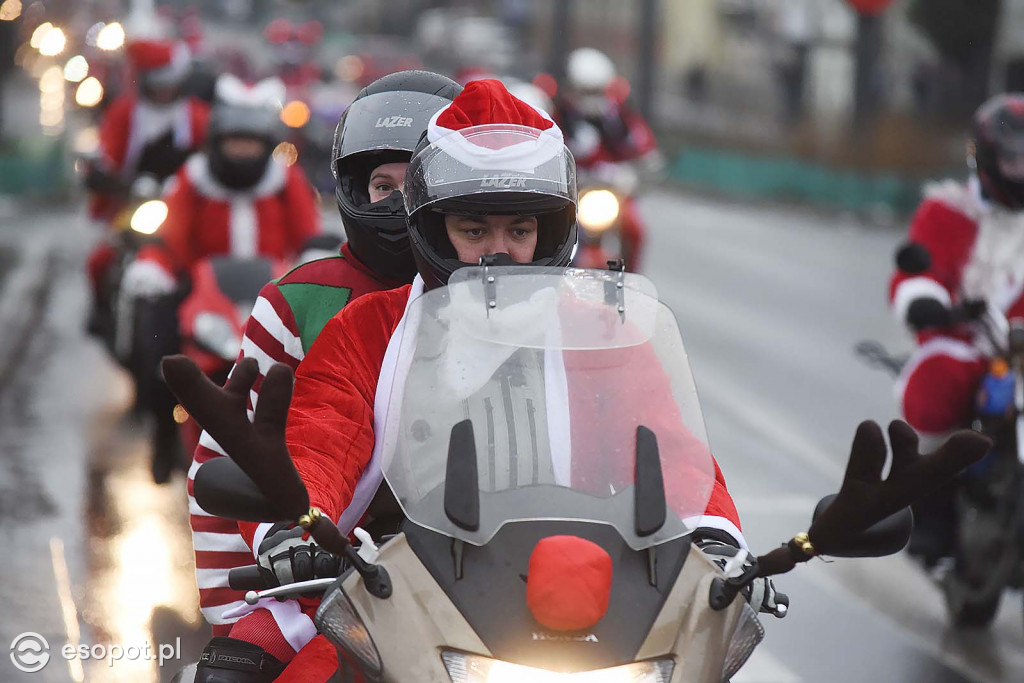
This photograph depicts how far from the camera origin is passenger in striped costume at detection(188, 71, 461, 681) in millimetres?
4176

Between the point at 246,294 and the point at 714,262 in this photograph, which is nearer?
the point at 246,294

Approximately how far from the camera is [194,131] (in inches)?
434

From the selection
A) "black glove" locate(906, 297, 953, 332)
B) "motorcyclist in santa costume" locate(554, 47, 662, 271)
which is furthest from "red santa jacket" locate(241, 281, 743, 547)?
"motorcyclist in santa costume" locate(554, 47, 662, 271)

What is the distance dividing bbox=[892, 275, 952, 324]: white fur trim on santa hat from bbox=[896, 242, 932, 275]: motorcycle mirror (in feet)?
0.64

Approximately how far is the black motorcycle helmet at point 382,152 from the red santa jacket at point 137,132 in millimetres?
6506

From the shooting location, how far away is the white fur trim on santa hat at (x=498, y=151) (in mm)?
3281

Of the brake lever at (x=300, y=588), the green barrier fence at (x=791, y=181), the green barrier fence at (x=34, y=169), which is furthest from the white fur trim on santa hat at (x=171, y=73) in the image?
the green barrier fence at (x=791, y=181)

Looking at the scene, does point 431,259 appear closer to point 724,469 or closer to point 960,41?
point 724,469

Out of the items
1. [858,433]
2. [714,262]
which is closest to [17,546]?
[858,433]

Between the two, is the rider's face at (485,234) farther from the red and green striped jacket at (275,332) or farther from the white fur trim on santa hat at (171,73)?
the white fur trim on santa hat at (171,73)

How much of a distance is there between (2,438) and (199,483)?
790cm

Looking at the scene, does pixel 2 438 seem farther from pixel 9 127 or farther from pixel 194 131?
pixel 9 127

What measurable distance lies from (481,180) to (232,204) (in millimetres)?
5505

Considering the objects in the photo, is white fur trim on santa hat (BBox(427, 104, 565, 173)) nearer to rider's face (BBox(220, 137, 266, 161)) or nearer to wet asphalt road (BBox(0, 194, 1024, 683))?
wet asphalt road (BBox(0, 194, 1024, 683))
